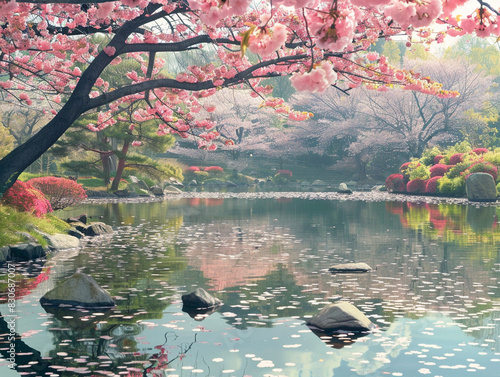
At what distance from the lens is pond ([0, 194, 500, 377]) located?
742cm

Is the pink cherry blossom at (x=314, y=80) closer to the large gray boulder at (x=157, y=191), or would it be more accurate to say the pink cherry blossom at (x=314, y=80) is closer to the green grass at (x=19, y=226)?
the green grass at (x=19, y=226)

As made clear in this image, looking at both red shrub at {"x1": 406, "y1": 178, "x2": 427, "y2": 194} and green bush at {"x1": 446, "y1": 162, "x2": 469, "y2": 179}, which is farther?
red shrub at {"x1": 406, "y1": 178, "x2": 427, "y2": 194}

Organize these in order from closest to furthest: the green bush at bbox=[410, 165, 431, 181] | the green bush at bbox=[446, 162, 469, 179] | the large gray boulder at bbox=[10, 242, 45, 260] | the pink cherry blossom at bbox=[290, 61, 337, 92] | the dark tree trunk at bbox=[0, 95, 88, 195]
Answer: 1. the pink cherry blossom at bbox=[290, 61, 337, 92]
2. the dark tree trunk at bbox=[0, 95, 88, 195]
3. the large gray boulder at bbox=[10, 242, 45, 260]
4. the green bush at bbox=[446, 162, 469, 179]
5. the green bush at bbox=[410, 165, 431, 181]

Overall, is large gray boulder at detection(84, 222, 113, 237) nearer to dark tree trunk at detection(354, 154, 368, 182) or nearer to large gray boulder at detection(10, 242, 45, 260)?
large gray boulder at detection(10, 242, 45, 260)

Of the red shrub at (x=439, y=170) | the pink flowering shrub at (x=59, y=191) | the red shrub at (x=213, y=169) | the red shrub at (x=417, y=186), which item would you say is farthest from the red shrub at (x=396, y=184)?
the pink flowering shrub at (x=59, y=191)

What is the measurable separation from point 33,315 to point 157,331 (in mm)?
2100

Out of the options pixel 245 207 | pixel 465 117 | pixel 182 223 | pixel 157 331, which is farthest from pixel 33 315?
pixel 465 117

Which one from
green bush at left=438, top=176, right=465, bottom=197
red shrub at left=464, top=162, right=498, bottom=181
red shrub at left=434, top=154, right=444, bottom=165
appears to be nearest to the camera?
red shrub at left=464, top=162, right=498, bottom=181

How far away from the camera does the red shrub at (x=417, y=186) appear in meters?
47.5

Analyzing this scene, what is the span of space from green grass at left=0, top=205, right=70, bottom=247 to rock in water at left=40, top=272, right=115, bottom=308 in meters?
5.60

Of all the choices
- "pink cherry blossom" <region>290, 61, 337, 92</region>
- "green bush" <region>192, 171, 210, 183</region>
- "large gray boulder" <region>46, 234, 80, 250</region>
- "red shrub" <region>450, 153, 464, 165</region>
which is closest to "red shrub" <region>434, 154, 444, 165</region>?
"red shrub" <region>450, 153, 464, 165</region>

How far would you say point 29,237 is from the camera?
16438mm

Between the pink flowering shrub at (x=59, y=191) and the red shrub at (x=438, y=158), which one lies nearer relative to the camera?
the pink flowering shrub at (x=59, y=191)

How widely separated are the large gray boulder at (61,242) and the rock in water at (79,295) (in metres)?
7.39
